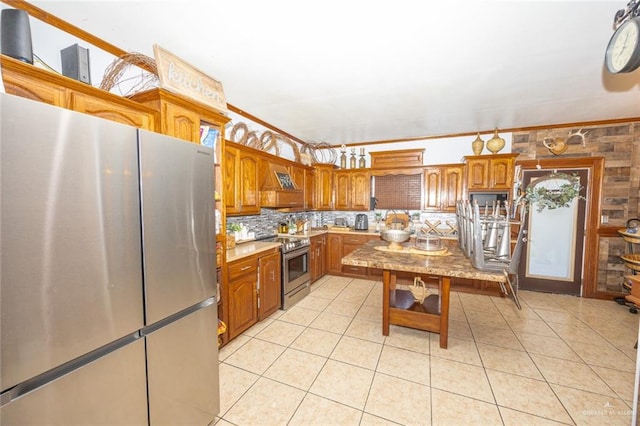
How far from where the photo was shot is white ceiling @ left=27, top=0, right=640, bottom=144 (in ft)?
5.17

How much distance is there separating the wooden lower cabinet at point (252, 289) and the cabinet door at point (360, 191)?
2260 millimetres

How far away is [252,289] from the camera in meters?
2.75

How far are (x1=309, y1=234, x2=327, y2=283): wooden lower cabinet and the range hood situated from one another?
0.88 m

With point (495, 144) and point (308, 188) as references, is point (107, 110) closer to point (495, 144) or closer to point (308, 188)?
point (308, 188)

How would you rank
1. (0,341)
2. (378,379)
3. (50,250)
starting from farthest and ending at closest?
(378,379) → (50,250) → (0,341)

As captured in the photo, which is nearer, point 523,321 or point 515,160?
point 523,321

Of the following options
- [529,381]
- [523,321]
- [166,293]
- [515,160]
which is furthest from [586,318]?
[166,293]

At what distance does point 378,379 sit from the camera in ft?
6.64

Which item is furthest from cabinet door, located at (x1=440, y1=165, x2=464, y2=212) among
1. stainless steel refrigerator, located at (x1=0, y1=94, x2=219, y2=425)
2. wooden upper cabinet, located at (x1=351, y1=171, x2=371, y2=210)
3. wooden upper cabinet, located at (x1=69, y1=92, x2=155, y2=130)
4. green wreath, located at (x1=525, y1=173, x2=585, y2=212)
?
wooden upper cabinet, located at (x1=69, y1=92, x2=155, y2=130)

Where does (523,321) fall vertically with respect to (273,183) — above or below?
below

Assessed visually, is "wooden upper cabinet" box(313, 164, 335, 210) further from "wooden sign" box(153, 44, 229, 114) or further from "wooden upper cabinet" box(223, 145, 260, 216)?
"wooden sign" box(153, 44, 229, 114)

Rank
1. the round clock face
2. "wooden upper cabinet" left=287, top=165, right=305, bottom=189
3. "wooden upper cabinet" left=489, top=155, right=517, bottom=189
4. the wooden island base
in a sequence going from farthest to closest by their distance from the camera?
"wooden upper cabinet" left=287, top=165, right=305, bottom=189, "wooden upper cabinet" left=489, top=155, right=517, bottom=189, the wooden island base, the round clock face

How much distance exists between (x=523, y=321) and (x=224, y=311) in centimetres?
349

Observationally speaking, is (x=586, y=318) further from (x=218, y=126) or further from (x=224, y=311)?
(x=218, y=126)
